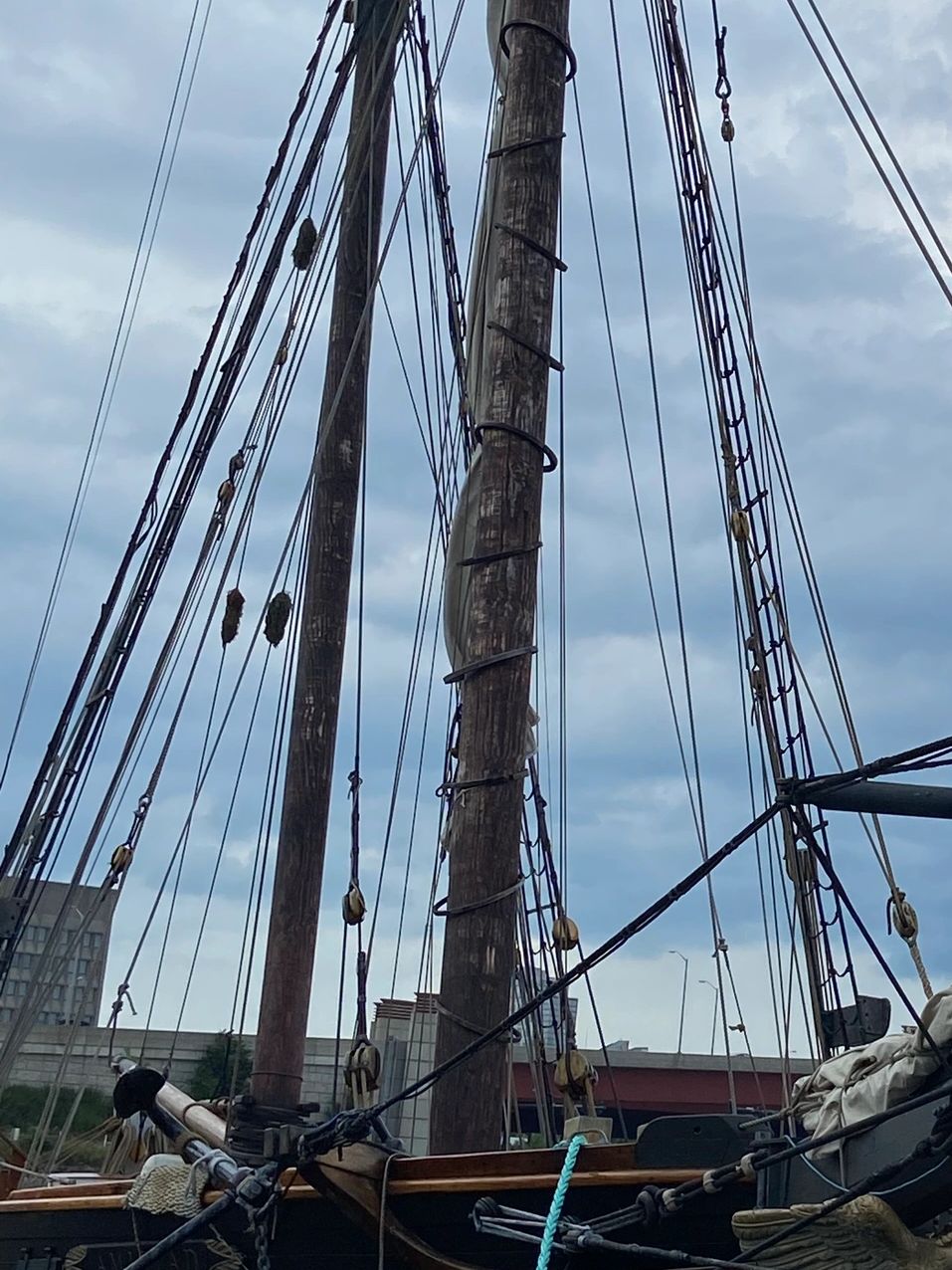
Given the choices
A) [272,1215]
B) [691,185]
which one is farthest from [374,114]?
[272,1215]

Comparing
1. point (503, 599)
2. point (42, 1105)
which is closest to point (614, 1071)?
point (42, 1105)

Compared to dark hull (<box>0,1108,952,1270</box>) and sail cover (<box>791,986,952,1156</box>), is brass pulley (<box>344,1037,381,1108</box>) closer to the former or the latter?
dark hull (<box>0,1108,952,1270</box>)

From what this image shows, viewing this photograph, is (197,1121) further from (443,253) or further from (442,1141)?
(443,253)

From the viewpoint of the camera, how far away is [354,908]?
10945 mm

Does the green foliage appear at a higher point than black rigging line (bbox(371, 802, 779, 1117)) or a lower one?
higher

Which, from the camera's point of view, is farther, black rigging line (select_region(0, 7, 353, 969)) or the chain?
black rigging line (select_region(0, 7, 353, 969))

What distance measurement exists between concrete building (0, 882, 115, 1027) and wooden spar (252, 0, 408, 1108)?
5.97 ft

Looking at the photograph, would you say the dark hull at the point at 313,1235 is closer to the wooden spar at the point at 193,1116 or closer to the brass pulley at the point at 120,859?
the wooden spar at the point at 193,1116

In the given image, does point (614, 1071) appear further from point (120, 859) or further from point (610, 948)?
point (610, 948)

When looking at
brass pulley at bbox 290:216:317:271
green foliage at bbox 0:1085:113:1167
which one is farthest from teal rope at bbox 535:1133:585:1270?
green foliage at bbox 0:1085:113:1167

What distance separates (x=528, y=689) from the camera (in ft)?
26.7

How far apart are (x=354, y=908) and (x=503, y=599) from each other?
12.2 ft

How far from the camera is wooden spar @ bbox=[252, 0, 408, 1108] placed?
10.1 m

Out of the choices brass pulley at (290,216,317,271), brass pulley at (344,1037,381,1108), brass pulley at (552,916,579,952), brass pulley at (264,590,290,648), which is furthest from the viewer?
brass pulley at (290,216,317,271)
